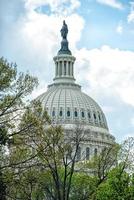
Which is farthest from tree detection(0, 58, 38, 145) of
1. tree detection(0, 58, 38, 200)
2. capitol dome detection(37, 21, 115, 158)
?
capitol dome detection(37, 21, 115, 158)

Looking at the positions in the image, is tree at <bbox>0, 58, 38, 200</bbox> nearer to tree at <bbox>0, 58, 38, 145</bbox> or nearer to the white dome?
tree at <bbox>0, 58, 38, 145</bbox>

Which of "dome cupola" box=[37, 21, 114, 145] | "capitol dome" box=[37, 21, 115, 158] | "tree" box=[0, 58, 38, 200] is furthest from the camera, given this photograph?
"dome cupola" box=[37, 21, 114, 145]

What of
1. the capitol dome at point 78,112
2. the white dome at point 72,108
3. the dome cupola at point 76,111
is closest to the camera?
the capitol dome at point 78,112

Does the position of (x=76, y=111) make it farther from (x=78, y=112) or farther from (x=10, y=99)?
(x=10, y=99)

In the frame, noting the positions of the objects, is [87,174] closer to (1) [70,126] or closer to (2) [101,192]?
(2) [101,192]

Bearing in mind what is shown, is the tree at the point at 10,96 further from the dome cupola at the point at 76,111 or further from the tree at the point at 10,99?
the dome cupola at the point at 76,111

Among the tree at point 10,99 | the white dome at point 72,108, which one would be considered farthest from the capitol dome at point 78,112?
the tree at point 10,99

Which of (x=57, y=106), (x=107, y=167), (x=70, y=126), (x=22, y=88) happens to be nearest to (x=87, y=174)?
(x=107, y=167)

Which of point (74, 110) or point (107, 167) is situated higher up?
point (74, 110)

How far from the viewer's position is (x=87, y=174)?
84.0m

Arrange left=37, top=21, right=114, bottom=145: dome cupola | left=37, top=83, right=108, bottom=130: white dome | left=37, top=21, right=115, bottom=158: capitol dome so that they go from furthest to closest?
1. left=37, top=83, right=108, bottom=130: white dome
2. left=37, top=21, right=114, bottom=145: dome cupola
3. left=37, top=21, right=115, bottom=158: capitol dome

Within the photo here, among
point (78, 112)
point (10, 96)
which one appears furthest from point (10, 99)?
point (78, 112)

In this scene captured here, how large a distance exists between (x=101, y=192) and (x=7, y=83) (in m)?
21.0

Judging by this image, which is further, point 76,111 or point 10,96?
point 76,111
